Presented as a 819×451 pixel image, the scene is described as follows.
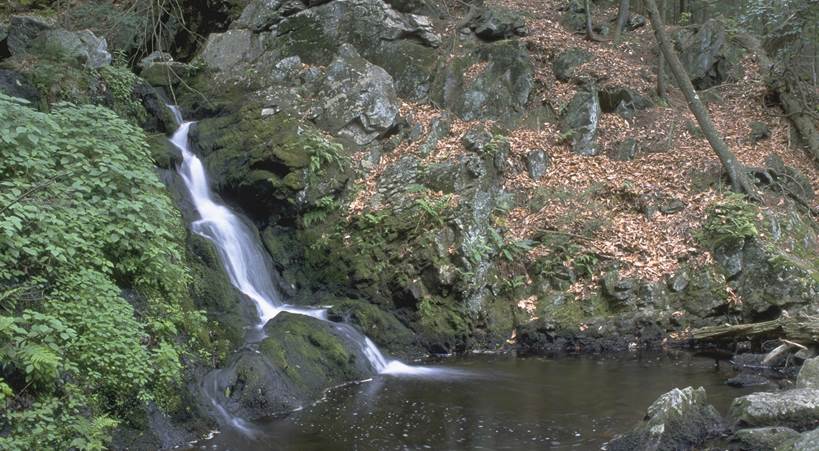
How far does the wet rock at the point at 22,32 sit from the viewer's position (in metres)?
10.3

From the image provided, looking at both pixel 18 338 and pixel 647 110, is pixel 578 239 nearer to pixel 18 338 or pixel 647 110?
pixel 647 110

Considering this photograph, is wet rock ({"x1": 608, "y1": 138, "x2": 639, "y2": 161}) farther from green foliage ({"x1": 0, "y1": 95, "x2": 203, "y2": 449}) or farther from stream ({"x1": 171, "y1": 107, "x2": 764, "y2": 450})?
green foliage ({"x1": 0, "y1": 95, "x2": 203, "y2": 449})

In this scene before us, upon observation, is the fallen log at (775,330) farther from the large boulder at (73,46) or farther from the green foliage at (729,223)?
the large boulder at (73,46)

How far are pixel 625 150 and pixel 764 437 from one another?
8.58 m

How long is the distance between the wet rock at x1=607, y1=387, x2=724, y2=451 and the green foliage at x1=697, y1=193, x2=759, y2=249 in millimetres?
5234

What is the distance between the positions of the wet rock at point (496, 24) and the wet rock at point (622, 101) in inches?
111

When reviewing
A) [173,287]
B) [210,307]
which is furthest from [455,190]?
[173,287]

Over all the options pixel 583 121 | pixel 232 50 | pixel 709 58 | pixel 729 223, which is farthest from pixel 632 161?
pixel 232 50

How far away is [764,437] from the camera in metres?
6.23

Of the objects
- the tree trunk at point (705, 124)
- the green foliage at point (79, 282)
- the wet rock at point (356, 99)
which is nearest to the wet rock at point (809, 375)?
the tree trunk at point (705, 124)

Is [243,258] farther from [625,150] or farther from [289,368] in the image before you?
[625,150]

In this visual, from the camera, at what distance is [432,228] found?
11555mm

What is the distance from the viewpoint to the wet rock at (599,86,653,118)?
48.6 feet

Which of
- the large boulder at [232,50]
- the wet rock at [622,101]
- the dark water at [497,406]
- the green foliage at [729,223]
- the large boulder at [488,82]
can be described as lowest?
the dark water at [497,406]
